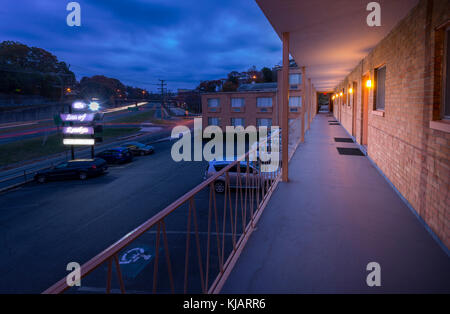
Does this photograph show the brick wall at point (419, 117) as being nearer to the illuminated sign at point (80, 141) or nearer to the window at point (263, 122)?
the illuminated sign at point (80, 141)

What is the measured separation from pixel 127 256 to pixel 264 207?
12.9ft

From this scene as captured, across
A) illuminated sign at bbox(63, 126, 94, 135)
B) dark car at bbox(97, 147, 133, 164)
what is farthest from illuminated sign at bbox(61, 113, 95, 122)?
dark car at bbox(97, 147, 133, 164)

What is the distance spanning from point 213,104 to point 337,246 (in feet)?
106

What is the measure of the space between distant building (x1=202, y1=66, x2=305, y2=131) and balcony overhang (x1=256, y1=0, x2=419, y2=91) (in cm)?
2467

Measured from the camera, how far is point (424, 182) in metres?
3.21

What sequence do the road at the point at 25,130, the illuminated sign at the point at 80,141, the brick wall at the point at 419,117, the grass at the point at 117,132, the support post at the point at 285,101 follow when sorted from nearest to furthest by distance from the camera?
the brick wall at the point at 419,117 < the support post at the point at 285,101 < the illuminated sign at the point at 80,141 < the road at the point at 25,130 < the grass at the point at 117,132

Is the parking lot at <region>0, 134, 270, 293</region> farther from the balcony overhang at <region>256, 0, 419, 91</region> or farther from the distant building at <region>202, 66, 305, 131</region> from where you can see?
the distant building at <region>202, 66, 305, 131</region>

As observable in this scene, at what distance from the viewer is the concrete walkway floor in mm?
2232

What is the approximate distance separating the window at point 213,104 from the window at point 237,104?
74.1 inches

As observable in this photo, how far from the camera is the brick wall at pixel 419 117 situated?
2.79 metres

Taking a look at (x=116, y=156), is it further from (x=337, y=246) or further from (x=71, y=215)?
(x=337, y=246)

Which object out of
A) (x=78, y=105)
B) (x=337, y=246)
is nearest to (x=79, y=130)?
(x=78, y=105)

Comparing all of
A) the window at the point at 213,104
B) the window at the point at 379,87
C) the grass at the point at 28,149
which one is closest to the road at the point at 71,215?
the window at the point at 379,87
